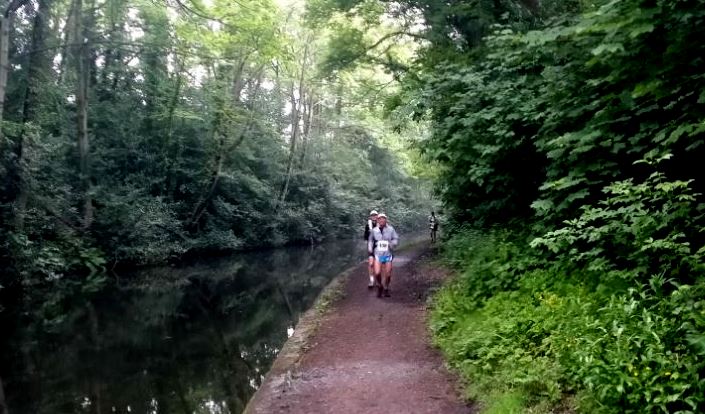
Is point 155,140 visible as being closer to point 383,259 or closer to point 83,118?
point 83,118

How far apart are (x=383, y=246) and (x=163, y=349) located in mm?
5167

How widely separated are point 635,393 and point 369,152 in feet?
132

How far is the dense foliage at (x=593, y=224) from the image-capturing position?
403cm

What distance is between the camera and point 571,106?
7.09 metres

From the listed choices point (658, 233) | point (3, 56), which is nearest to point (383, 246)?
point (658, 233)

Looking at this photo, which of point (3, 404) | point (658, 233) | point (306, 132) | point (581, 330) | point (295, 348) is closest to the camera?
point (581, 330)

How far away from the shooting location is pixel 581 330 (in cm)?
494

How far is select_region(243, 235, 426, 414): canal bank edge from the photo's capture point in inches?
278

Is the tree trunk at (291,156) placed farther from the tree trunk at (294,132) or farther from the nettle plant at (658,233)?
the nettle plant at (658,233)

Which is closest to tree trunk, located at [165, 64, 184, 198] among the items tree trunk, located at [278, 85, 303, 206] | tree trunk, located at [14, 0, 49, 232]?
tree trunk, located at [14, 0, 49, 232]

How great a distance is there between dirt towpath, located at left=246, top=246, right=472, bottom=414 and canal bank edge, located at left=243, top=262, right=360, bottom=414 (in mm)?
23

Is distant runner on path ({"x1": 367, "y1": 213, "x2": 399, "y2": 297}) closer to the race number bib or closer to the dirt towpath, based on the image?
the race number bib

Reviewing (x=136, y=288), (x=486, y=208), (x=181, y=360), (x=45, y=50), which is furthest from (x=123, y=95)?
(x=486, y=208)

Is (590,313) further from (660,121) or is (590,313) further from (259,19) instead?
(259,19)
